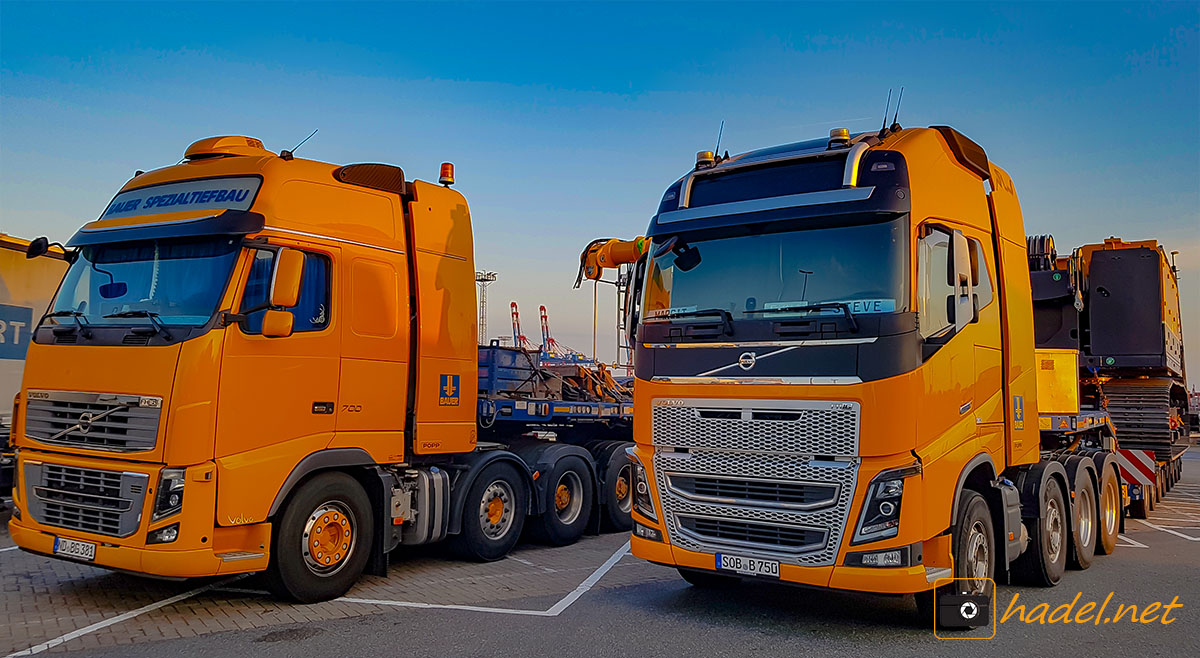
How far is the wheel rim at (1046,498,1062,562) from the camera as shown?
8.49 metres

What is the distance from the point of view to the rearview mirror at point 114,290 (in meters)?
7.20

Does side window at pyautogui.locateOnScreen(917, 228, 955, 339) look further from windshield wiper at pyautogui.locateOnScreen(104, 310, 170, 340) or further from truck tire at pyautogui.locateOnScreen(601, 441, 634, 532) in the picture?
truck tire at pyautogui.locateOnScreen(601, 441, 634, 532)

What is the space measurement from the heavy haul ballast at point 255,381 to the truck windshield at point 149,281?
0.06 feet

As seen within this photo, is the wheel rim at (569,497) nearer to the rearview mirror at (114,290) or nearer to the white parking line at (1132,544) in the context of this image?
the rearview mirror at (114,290)

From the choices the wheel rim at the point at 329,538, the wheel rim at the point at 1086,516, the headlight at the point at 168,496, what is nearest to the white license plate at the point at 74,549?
→ the headlight at the point at 168,496

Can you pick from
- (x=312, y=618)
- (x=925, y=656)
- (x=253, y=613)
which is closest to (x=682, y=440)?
(x=925, y=656)

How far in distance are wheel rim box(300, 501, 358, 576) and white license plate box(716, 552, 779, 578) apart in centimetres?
321

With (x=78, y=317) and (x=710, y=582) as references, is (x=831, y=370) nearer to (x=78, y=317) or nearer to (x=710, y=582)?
(x=710, y=582)

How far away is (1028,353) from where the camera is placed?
816 cm

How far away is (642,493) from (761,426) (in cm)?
126

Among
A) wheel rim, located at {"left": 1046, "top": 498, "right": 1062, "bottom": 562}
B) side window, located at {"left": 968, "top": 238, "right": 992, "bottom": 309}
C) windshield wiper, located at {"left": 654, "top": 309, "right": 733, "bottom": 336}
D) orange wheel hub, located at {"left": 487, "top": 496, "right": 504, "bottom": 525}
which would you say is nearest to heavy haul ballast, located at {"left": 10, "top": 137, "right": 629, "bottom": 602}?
orange wheel hub, located at {"left": 487, "top": 496, "right": 504, "bottom": 525}

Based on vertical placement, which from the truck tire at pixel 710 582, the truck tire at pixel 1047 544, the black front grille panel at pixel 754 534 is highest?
the black front grille panel at pixel 754 534

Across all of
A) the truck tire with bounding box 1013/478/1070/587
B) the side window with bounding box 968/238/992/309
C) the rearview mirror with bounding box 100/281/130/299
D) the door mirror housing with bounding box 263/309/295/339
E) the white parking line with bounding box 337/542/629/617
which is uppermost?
the side window with bounding box 968/238/992/309

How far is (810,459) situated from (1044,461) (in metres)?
3.73
